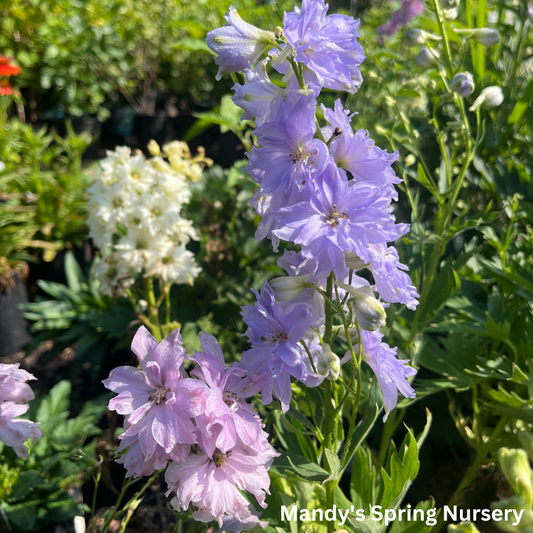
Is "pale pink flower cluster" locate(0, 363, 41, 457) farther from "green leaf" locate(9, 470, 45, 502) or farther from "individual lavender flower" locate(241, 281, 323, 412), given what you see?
"green leaf" locate(9, 470, 45, 502)

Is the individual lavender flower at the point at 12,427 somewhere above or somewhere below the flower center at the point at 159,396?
below

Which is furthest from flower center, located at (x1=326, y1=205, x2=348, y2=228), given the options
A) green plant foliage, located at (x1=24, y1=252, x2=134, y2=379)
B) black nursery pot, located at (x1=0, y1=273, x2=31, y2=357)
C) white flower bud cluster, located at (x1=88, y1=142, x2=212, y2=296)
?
black nursery pot, located at (x1=0, y1=273, x2=31, y2=357)

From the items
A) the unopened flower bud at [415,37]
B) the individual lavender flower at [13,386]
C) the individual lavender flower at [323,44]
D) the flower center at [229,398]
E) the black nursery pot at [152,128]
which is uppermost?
the individual lavender flower at [323,44]

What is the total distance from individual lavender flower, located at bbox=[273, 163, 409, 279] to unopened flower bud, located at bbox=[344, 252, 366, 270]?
15mm

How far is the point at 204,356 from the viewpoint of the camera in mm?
614

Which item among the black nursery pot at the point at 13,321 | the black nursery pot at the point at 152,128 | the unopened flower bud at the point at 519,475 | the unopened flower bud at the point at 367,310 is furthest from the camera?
the black nursery pot at the point at 152,128

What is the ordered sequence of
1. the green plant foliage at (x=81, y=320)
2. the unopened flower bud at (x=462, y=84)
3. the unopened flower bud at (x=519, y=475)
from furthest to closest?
the green plant foliage at (x=81, y=320) < the unopened flower bud at (x=462, y=84) < the unopened flower bud at (x=519, y=475)

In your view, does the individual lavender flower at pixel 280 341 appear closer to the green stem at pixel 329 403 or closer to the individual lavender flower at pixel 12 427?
the green stem at pixel 329 403

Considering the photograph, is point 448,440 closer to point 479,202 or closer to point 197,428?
point 479,202

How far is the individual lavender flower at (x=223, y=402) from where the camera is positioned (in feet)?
1.87

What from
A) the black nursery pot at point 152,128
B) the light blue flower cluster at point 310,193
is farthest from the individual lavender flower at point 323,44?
the black nursery pot at point 152,128

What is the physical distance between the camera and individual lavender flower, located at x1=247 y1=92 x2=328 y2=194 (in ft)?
1.75

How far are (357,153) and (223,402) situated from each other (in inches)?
13.0

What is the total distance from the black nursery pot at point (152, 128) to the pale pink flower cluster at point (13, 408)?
3310 mm
